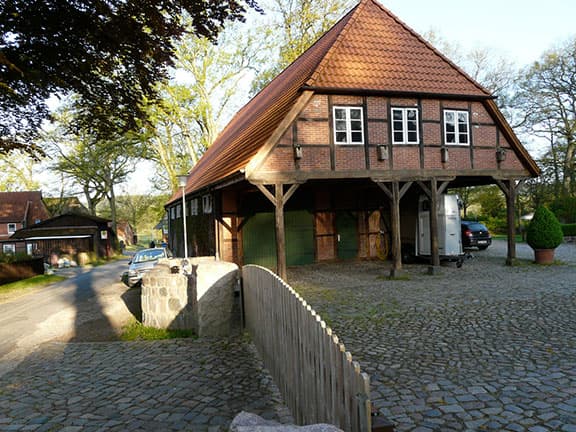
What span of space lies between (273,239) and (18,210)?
48.8 metres

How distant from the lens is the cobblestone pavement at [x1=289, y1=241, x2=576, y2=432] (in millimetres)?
4207

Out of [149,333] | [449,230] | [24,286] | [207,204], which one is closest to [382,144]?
[449,230]

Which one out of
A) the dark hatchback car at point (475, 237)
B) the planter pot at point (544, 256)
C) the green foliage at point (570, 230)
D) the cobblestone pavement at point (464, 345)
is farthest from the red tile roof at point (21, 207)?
the green foliage at point (570, 230)

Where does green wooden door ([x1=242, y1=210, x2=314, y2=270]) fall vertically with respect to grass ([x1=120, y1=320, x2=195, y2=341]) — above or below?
above

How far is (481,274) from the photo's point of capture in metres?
13.2

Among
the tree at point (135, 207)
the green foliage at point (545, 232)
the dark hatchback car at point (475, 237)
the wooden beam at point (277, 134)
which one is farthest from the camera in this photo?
the tree at point (135, 207)

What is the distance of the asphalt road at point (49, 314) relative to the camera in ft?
27.4

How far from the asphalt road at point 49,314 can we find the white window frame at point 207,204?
4421mm

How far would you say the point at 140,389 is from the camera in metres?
5.38

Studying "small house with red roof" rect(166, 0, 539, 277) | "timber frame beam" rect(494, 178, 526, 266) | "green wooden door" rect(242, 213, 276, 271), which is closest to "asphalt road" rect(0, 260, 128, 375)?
"small house with red roof" rect(166, 0, 539, 277)

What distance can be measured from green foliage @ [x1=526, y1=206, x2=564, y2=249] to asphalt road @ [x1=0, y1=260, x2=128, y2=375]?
45.1 ft

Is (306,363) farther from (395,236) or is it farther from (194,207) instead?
(194,207)

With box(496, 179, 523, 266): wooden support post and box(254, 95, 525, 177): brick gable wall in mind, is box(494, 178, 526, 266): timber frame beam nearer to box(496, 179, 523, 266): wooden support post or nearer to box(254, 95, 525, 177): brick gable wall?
box(496, 179, 523, 266): wooden support post

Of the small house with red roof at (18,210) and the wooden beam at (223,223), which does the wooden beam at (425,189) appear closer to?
the wooden beam at (223,223)
